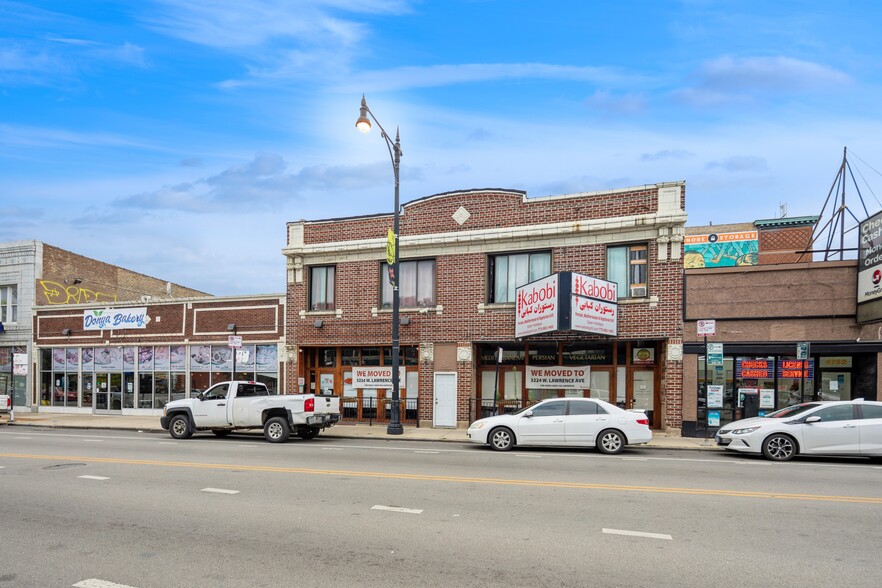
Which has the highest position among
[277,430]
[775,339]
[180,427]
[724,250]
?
[724,250]

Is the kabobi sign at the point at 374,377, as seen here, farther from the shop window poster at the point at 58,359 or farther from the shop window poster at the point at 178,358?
the shop window poster at the point at 58,359

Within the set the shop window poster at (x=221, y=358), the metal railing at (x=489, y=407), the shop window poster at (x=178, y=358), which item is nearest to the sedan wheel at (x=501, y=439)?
the metal railing at (x=489, y=407)

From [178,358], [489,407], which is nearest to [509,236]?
[489,407]

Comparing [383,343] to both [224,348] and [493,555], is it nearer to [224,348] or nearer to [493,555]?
[224,348]

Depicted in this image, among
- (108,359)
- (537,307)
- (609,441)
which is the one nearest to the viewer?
(609,441)

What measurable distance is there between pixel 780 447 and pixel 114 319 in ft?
85.8

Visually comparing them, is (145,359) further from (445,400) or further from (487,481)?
(487,481)

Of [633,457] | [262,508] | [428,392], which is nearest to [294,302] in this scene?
[428,392]

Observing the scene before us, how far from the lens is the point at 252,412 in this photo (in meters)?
17.8

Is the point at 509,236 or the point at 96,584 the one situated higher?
the point at 509,236

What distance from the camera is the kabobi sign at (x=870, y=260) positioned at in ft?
54.1

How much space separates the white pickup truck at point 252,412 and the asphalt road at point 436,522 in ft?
12.7

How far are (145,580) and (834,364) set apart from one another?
61.3 feet

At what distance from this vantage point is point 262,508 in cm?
861
